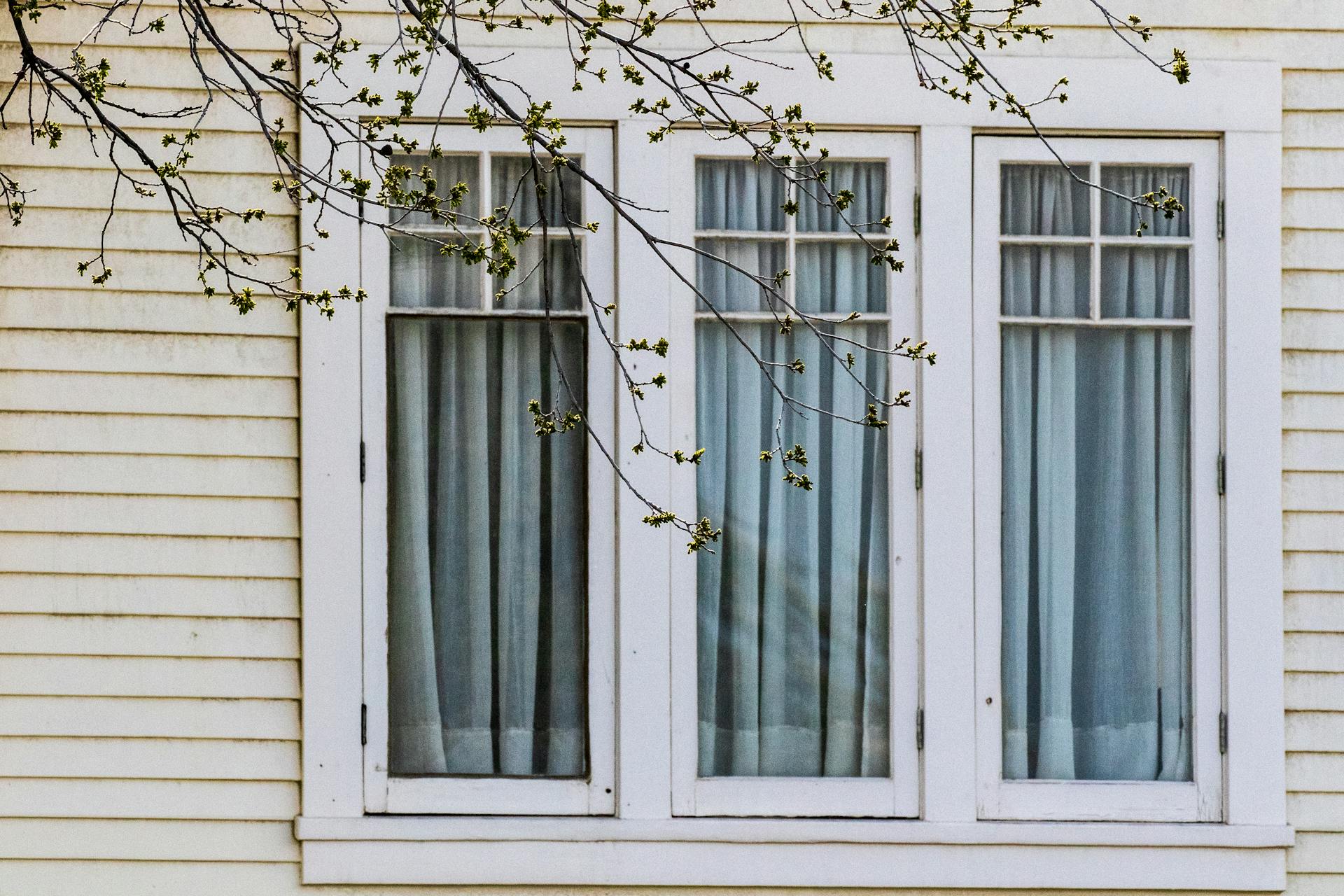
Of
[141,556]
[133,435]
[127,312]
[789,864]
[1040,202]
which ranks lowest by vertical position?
[789,864]

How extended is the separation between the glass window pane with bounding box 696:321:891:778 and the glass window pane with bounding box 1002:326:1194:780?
422mm

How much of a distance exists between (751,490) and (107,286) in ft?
6.72

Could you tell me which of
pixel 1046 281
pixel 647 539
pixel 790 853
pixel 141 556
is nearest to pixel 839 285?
pixel 1046 281

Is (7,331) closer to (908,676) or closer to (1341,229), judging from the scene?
(908,676)

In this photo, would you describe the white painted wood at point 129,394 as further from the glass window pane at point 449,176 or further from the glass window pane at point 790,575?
the glass window pane at point 790,575

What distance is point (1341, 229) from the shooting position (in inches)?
154

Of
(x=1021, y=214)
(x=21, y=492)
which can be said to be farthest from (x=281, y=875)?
(x=1021, y=214)

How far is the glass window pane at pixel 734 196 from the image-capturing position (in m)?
3.91

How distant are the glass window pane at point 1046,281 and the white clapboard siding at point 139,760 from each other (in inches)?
104

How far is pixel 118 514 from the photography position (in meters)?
3.82

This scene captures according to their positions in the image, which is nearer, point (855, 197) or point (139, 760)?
point (139, 760)

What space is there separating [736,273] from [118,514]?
2.01 metres

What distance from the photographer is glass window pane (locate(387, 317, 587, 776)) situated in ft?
12.8

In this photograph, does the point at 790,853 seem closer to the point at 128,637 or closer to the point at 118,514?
the point at 128,637
